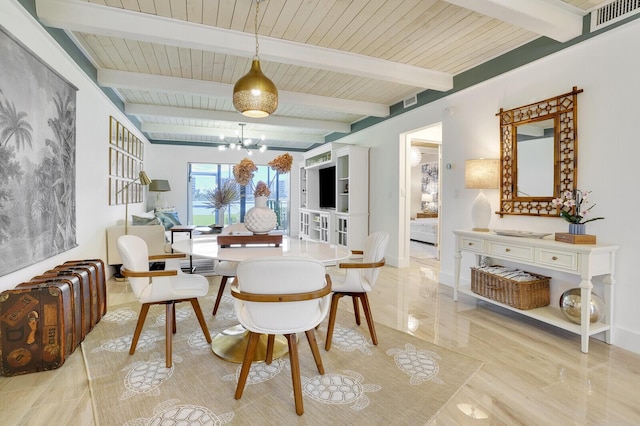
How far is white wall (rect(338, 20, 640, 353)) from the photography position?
2.43m

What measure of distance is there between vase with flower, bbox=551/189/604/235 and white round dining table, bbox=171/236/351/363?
5.88ft

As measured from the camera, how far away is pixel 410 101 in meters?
4.79

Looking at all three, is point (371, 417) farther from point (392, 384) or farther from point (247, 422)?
point (247, 422)

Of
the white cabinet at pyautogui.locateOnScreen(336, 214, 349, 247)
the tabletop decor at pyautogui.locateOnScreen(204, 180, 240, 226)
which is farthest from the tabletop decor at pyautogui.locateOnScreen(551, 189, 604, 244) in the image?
the tabletop decor at pyautogui.locateOnScreen(204, 180, 240, 226)

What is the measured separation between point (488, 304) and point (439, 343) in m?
1.32

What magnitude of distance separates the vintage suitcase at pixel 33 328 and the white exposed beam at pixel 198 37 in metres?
1.96

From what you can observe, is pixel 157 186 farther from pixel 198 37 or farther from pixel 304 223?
pixel 198 37

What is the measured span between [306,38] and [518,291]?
117 inches

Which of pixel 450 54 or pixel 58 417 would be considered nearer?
pixel 58 417

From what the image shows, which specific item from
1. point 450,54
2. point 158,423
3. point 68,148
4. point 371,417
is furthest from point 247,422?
point 450,54

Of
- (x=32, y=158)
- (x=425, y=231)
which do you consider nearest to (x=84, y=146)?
(x=32, y=158)

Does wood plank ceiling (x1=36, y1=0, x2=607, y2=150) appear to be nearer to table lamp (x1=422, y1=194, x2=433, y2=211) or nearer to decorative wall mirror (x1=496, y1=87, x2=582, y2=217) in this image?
decorative wall mirror (x1=496, y1=87, x2=582, y2=217)

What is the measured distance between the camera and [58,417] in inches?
64.6

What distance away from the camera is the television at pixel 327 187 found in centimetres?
684
